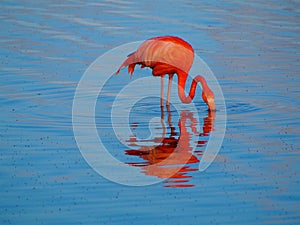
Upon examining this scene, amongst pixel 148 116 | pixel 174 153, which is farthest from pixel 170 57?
pixel 174 153

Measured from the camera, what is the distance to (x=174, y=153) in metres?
9.95

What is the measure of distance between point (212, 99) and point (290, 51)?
462cm

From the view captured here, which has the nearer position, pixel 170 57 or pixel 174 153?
pixel 174 153

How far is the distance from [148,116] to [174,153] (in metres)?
1.93

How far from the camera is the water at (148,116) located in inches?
311

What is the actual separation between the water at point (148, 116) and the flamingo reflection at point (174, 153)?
0.14ft

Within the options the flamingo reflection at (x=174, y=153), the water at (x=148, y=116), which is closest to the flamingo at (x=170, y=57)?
the water at (x=148, y=116)

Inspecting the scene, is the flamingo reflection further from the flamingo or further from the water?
the flamingo

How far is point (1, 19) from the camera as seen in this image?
19031 mm

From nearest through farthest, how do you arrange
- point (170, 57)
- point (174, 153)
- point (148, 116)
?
1. point (174, 153)
2. point (148, 116)
3. point (170, 57)

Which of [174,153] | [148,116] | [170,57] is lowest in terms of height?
[148,116]

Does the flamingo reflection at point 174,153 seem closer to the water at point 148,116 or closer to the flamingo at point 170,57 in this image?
the water at point 148,116

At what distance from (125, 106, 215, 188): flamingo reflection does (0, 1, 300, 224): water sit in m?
0.04

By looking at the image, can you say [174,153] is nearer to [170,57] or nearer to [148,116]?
[148,116]
